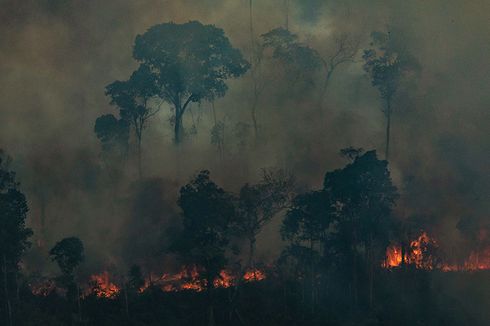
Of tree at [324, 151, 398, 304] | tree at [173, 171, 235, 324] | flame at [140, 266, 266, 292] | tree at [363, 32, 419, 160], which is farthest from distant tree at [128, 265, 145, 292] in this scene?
tree at [363, 32, 419, 160]

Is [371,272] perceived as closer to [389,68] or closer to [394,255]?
[394,255]

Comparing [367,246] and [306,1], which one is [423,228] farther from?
[306,1]

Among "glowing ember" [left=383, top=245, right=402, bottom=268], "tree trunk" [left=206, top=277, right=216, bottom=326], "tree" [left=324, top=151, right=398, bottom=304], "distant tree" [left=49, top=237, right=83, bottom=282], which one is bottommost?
"tree trunk" [left=206, top=277, right=216, bottom=326]

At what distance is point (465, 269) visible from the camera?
93.9m

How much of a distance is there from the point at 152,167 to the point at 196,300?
135 ft

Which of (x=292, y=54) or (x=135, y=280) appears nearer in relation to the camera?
(x=135, y=280)

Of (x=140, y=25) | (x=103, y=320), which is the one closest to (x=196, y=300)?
(x=103, y=320)

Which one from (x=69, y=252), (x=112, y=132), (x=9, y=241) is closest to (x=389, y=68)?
(x=112, y=132)

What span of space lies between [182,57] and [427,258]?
43.4m

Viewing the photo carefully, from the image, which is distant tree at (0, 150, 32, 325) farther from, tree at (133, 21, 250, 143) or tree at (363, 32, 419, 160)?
tree at (363, 32, 419, 160)

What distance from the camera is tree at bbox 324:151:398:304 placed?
3135 inches

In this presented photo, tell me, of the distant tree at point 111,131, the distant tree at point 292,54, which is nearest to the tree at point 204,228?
the distant tree at point 111,131

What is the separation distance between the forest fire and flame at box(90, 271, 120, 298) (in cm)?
3265

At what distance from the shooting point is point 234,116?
430ft
